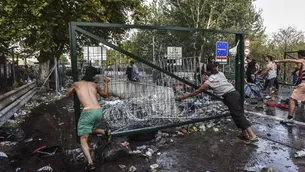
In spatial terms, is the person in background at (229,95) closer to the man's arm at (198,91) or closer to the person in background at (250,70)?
the man's arm at (198,91)

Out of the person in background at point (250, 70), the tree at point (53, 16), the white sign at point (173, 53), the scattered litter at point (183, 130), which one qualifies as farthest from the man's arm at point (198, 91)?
the tree at point (53, 16)

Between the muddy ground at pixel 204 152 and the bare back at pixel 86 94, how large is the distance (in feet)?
3.25

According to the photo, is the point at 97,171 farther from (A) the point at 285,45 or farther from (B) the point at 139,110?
(A) the point at 285,45

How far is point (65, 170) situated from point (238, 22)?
23405 millimetres

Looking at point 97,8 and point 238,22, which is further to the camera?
point 238,22

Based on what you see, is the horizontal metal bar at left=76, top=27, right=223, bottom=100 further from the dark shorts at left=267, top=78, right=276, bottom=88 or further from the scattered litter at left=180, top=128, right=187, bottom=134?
the dark shorts at left=267, top=78, right=276, bottom=88

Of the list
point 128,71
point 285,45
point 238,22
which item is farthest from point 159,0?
point 128,71

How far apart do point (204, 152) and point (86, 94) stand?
7.45 ft

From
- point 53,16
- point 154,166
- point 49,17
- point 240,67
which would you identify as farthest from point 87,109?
point 53,16

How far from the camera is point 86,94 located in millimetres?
3408

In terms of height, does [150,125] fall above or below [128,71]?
below

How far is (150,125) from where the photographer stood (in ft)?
14.1

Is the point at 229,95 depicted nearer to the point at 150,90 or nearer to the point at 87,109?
the point at 150,90

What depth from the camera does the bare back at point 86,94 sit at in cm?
337
